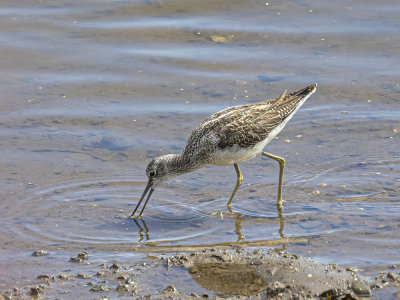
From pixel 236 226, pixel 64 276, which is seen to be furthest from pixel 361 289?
pixel 64 276

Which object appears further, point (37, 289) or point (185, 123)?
point (185, 123)

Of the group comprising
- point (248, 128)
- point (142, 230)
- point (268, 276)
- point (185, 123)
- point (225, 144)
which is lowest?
point (142, 230)

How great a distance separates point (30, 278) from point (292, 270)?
2387mm

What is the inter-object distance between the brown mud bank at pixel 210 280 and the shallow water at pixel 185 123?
39 cm

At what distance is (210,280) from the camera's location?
602cm

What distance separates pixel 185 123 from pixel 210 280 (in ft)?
14.5

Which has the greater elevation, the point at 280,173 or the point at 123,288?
the point at 280,173

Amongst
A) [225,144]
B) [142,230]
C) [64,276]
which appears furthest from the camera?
[225,144]

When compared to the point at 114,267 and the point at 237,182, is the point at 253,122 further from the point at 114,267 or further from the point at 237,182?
the point at 114,267

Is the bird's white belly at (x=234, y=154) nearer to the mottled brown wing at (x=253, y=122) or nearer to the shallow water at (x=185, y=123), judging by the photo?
the mottled brown wing at (x=253, y=122)

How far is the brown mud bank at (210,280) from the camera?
18.7ft

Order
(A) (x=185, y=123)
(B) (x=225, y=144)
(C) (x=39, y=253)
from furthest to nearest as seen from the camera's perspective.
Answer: (A) (x=185, y=123) < (B) (x=225, y=144) < (C) (x=39, y=253)

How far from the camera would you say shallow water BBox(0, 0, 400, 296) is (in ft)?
24.0

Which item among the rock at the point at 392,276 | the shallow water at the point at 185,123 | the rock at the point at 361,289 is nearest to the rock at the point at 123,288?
the shallow water at the point at 185,123
